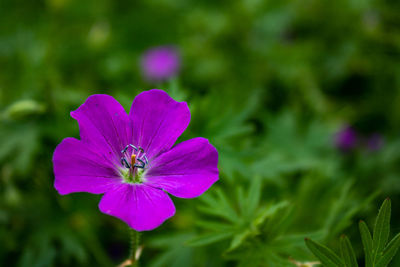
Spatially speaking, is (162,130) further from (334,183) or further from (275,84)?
(275,84)

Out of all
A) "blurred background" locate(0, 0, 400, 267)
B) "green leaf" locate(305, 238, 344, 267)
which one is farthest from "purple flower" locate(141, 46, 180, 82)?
"green leaf" locate(305, 238, 344, 267)

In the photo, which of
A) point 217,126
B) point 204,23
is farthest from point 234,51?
point 217,126

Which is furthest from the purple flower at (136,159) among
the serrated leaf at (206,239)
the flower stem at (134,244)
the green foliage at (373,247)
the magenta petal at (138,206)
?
the green foliage at (373,247)

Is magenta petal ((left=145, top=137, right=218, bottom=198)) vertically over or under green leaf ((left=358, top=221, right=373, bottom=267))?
over

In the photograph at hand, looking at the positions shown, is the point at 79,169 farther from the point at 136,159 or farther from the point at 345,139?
the point at 345,139

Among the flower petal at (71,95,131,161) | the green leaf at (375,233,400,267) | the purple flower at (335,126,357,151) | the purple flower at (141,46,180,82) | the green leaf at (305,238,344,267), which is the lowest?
the green leaf at (375,233,400,267)

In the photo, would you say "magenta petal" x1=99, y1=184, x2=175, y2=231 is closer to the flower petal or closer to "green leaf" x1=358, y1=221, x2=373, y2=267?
the flower petal
